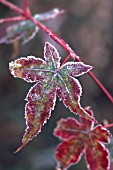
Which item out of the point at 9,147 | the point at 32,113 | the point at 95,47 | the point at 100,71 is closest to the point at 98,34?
the point at 95,47

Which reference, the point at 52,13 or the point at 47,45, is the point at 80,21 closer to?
the point at 52,13

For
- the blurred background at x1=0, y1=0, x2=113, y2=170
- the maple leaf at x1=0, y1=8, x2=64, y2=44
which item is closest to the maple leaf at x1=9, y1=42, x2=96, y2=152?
the maple leaf at x1=0, y1=8, x2=64, y2=44

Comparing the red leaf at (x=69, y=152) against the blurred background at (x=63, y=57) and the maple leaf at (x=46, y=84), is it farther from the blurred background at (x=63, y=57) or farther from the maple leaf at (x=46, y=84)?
the blurred background at (x=63, y=57)

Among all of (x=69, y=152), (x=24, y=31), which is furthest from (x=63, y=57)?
(x=69, y=152)

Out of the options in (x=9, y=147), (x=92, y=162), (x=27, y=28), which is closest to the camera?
(x=92, y=162)

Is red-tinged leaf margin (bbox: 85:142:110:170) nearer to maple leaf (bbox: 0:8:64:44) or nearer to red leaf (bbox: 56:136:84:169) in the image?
red leaf (bbox: 56:136:84:169)
